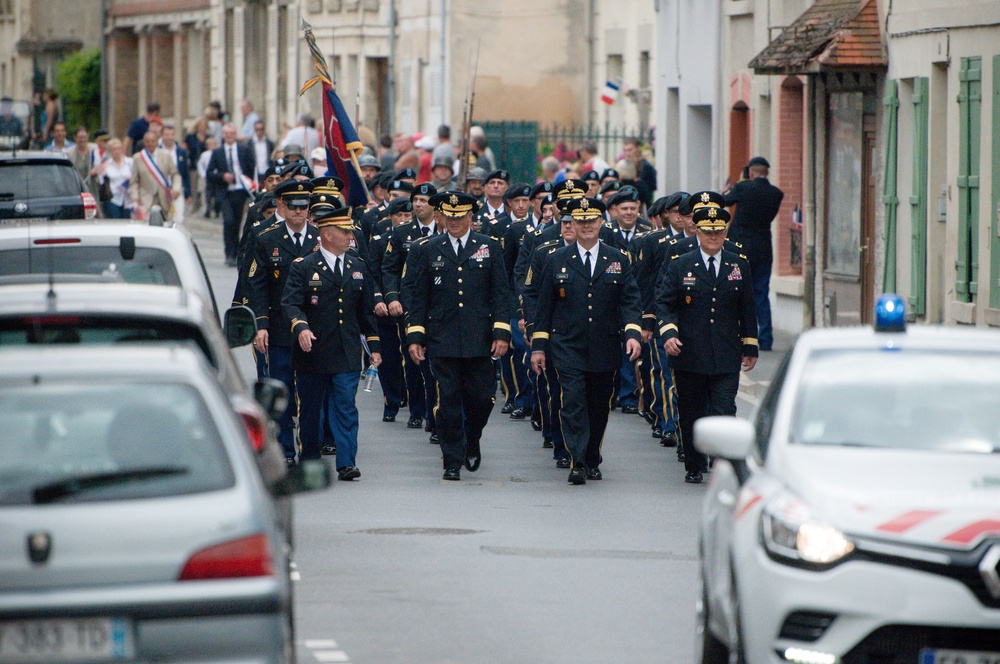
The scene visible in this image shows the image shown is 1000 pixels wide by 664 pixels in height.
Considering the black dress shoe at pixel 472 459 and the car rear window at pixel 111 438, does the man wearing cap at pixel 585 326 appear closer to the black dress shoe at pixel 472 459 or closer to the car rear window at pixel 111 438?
the black dress shoe at pixel 472 459

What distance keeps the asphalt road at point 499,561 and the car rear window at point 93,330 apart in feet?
5.70

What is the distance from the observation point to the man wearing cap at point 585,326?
1424 centimetres

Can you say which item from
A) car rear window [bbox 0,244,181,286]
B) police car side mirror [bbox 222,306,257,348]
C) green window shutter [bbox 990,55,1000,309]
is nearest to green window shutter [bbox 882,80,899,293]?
green window shutter [bbox 990,55,1000,309]

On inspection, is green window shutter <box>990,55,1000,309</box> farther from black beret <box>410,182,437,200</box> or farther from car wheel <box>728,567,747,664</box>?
car wheel <box>728,567,747,664</box>

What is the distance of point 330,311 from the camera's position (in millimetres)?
14203

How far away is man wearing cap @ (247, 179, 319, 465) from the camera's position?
48.4 ft

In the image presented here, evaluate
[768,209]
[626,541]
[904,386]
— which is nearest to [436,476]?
[626,541]

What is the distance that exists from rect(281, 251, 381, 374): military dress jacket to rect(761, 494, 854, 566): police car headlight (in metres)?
7.39

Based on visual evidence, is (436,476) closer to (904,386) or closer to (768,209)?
(904,386)

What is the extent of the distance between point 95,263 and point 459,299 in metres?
4.32

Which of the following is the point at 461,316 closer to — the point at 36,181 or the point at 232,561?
the point at 232,561

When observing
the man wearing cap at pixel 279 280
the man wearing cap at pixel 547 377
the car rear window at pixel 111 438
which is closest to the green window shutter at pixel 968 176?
the man wearing cap at pixel 547 377

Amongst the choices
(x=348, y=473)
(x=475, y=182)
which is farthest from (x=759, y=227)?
(x=348, y=473)

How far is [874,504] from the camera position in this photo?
6703 mm
